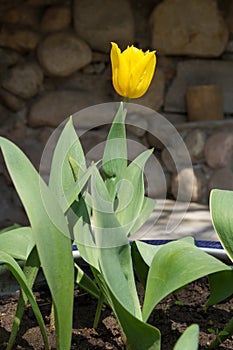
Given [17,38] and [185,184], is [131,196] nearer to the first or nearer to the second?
[185,184]

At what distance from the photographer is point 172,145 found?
2936mm

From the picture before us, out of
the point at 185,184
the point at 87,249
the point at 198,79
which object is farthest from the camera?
the point at 198,79

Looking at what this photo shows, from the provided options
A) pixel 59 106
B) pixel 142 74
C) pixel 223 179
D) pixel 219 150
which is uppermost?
pixel 142 74

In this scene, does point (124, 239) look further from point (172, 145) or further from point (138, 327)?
point (172, 145)

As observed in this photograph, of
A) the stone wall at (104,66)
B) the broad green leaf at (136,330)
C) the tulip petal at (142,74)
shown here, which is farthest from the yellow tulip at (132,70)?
the stone wall at (104,66)

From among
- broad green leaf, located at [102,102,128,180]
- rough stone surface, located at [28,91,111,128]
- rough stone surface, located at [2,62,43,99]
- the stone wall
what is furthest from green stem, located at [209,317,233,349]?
rough stone surface, located at [2,62,43,99]

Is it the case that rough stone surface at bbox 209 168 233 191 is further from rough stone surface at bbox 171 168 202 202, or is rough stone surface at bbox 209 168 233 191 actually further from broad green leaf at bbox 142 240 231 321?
broad green leaf at bbox 142 240 231 321

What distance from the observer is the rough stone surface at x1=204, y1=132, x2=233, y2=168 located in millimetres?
2752

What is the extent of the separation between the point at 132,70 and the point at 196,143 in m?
2.10

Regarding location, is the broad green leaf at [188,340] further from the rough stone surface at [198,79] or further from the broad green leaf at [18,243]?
the rough stone surface at [198,79]

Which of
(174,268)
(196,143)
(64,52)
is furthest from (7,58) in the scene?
(174,268)

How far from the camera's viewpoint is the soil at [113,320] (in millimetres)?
723

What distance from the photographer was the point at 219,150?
109 inches

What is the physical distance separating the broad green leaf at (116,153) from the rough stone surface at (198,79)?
2157mm
